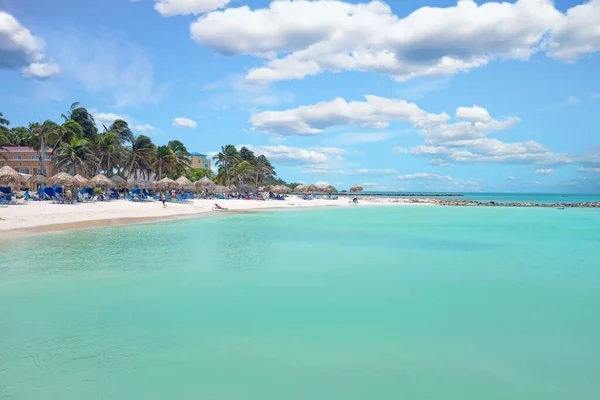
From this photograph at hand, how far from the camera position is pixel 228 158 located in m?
58.0

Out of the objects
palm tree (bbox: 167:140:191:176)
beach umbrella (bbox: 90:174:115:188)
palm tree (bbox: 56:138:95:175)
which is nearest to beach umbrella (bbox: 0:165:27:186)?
beach umbrella (bbox: 90:174:115:188)

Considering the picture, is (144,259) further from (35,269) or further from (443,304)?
(443,304)

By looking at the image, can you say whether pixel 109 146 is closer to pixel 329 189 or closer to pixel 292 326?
pixel 292 326

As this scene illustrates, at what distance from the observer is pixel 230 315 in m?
7.10

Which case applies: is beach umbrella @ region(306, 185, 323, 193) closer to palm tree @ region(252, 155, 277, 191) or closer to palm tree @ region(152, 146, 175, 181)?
palm tree @ region(252, 155, 277, 191)

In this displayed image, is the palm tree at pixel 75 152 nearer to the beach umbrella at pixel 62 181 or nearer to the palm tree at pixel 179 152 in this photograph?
the beach umbrella at pixel 62 181

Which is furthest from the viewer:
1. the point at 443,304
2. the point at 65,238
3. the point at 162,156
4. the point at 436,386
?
the point at 162,156

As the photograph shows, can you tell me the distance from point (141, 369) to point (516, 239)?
18529mm

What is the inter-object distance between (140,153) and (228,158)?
16485 mm

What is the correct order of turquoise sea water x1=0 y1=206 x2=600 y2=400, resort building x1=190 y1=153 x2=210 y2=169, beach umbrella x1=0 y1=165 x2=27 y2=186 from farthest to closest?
resort building x1=190 y1=153 x2=210 y2=169 < beach umbrella x1=0 y1=165 x2=27 y2=186 < turquoise sea water x1=0 y1=206 x2=600 y2=400

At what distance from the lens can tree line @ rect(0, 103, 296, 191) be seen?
114 feet

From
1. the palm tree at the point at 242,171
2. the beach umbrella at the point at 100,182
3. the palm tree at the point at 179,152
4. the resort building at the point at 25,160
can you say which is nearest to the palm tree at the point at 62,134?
the beach umbrella at the point at 100,182

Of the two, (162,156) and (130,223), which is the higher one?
(162,156)

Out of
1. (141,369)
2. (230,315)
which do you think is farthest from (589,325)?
(141,369)
